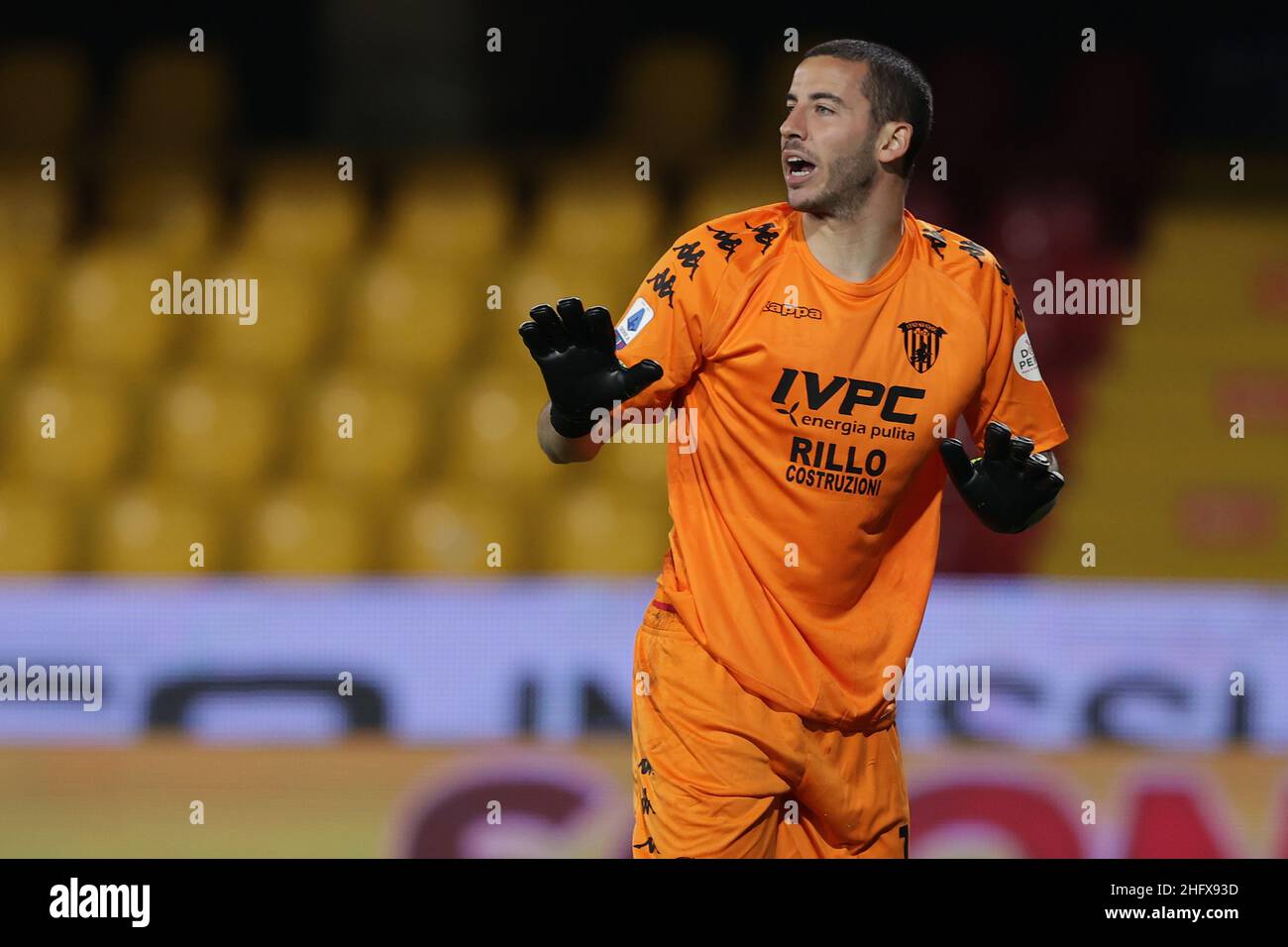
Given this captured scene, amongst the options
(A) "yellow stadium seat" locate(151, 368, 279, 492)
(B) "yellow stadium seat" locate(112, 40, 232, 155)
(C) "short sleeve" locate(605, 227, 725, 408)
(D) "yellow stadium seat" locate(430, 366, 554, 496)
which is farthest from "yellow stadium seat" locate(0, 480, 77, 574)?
(C) "short sleeve" locate(605, 227, 725, 408)

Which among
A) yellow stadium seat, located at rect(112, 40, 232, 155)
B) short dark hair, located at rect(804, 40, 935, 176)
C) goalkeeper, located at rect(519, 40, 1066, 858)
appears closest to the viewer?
goalkeeper, located at rect(519, 40, 1066, 858)

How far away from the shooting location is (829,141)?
225cm

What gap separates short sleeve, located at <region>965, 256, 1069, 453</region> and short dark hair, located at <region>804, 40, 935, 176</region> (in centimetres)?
23

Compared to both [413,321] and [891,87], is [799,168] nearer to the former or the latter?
[891,87]

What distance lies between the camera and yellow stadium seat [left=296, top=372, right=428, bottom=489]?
14.8ft

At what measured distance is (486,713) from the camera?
3840 mm

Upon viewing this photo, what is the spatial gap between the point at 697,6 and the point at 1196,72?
1576mm

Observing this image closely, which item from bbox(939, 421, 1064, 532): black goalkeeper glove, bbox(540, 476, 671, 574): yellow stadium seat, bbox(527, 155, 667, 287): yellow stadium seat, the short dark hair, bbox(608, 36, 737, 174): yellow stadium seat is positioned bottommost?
bbox(540, 476, 671, 574): yellow stadium seat

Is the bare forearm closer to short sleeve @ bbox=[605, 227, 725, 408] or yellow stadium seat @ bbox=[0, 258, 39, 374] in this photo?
short sleeve @ bbox=[605, 227, 725, 408]

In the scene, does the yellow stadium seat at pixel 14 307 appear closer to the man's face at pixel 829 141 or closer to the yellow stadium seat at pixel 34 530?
the yellow stadium seat at pixel 34 530

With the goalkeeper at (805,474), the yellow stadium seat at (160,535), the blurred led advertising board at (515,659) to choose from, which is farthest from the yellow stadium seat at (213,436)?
the goalkeeper at (805,474)

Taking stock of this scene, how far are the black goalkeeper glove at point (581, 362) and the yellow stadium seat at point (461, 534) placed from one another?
7.42ft

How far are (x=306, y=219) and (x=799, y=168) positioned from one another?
2.85m
